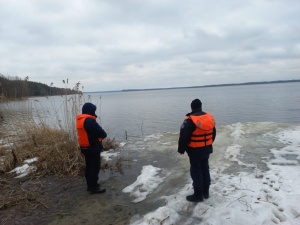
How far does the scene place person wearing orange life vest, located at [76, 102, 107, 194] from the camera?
15.0 feet

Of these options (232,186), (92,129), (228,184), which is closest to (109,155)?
(92,129)

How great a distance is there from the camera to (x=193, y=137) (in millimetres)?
4141

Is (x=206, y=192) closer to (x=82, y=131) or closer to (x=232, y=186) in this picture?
(x=232, y=186)

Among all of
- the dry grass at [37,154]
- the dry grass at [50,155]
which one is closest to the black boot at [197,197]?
the dry grass at [37,154]

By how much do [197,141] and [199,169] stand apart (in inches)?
19.0

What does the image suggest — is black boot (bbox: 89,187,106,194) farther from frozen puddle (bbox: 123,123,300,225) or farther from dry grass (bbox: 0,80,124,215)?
dry grass (bbox: 0,80,124,215)

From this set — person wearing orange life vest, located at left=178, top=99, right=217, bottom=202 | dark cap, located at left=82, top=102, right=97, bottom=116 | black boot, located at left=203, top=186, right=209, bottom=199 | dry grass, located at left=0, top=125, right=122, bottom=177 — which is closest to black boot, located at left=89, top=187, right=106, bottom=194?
dry grass, located at left=0, top=125, right=122, bottom=177

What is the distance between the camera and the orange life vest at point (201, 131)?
403 centimetres

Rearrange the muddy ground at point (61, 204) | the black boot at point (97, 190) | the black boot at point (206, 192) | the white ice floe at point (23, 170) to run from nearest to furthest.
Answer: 1. the muddy ground at point (61, 204)
2. the black boot at point (206, 192)
3. the black boot at point (97, 190)
4. the white ice floe at point (23, 170)

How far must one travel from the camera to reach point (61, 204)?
452 centimetres

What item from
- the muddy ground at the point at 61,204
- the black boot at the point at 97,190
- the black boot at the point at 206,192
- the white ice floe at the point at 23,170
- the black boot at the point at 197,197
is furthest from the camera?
the white ice floe at the point at 23,170

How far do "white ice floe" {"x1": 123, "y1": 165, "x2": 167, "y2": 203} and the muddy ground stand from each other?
0.70 feet

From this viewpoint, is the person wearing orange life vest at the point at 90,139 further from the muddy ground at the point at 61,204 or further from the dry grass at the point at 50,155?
the dry grass at the point at 50,155

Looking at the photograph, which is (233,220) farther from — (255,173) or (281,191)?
(255,173)
